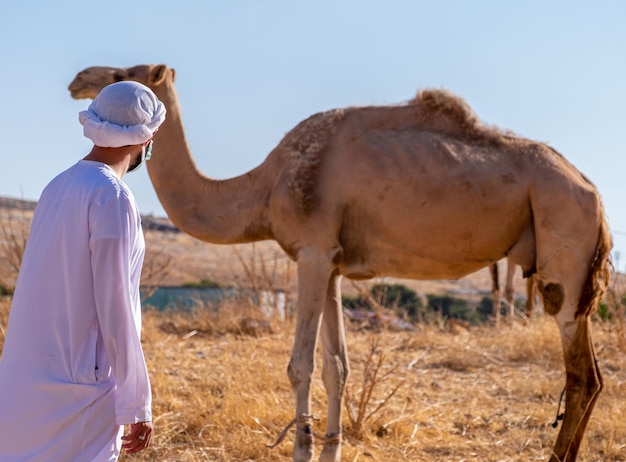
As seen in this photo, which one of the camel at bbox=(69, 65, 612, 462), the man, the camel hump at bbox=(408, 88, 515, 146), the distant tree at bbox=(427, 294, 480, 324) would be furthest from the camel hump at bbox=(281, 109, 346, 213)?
the distant tree at bbox=(427, 294, 480, 324)

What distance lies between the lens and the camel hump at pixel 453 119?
658 centimetres

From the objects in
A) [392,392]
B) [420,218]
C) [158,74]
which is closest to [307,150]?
[420,218]

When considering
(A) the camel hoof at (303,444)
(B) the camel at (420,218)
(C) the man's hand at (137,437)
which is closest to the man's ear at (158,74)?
(B) the camel at (420,218)

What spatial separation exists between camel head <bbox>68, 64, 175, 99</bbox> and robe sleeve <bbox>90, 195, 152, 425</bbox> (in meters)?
4.05

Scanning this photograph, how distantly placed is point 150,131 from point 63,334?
0.87 m

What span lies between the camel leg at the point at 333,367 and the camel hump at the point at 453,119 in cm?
136

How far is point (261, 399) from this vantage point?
24.3 feet

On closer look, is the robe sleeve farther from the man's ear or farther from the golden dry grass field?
the man's ear

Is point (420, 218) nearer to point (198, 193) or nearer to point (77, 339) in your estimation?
point (198, 193)

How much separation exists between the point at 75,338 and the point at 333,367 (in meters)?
3.46

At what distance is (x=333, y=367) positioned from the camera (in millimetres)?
6555

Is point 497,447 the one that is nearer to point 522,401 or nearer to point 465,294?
point 522,401

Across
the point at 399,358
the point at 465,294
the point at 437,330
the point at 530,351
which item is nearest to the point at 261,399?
the point at 399,358

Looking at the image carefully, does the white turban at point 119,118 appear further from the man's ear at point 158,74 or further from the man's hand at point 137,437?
the man's ear at point 158,74
